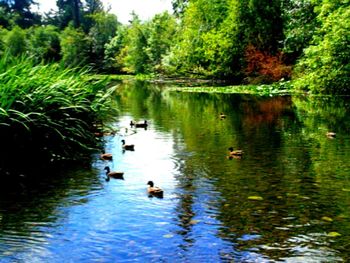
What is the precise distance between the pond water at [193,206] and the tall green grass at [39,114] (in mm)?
675

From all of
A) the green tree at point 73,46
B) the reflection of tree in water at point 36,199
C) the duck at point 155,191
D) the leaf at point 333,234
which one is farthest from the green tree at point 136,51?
the leaf at point 333,234

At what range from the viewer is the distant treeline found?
83.4 ft

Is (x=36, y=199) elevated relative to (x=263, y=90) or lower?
lower

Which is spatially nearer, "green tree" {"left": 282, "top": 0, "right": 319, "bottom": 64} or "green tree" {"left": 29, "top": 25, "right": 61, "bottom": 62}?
"green tree" {"left": 282, "top": 0, "right": 319, "bottom": 64}

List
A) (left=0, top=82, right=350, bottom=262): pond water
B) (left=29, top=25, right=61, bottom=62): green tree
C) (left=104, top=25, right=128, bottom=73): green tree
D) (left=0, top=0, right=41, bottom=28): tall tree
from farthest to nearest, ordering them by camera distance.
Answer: (left=0, top=0, right=41, bottom=28): tall tree, (left=104, top=25, right=128, bottom=73): green tree, (left=29, top=25, right=61, bottom=62): green tree, (left=0, top=82, right=350, bottom=262): pond water

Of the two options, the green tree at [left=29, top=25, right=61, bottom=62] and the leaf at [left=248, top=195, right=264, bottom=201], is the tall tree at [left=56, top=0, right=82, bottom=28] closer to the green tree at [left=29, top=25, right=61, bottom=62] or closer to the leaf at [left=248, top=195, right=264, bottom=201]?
the green tree at [left=29, top=25, right=61, bottom=62]

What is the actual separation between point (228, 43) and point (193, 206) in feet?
108

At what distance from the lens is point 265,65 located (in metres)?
35.3

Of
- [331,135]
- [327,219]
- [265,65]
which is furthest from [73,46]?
[327,219]

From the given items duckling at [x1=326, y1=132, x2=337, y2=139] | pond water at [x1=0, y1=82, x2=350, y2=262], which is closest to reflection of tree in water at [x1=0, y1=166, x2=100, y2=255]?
pond water at [x1=0, y1=82, x2=350, y2=262]

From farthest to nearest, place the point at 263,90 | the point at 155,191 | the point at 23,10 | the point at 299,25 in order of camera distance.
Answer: the point at 23,10
the point at 299,25
the point at 263,90
the point at 155,191

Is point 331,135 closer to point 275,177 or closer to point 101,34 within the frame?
point 275,177

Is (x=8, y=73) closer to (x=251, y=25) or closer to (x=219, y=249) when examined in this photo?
(x=219, y=249)

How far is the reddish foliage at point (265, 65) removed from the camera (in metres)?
34.5
